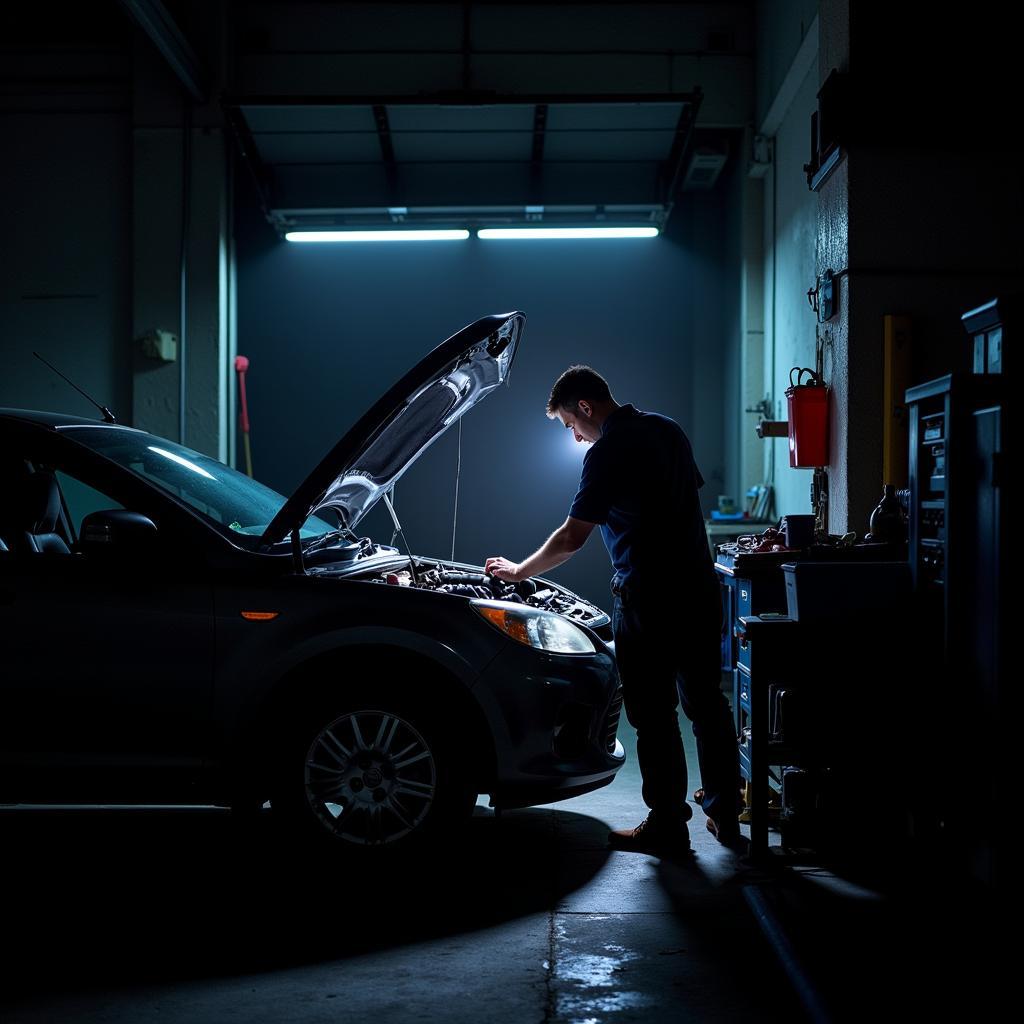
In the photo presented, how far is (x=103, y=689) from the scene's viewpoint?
11.2 feet

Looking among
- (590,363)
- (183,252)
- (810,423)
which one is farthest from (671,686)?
(183,252)

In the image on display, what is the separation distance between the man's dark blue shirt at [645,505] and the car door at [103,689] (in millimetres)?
1438

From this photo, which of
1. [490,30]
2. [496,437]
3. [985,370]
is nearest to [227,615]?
[985,370]

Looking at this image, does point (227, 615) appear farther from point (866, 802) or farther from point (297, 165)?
point (297, 165)

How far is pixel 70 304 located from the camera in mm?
9156

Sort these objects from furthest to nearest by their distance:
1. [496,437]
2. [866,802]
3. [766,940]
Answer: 1. [496,437]
2. [866,802]
3. [766,940]

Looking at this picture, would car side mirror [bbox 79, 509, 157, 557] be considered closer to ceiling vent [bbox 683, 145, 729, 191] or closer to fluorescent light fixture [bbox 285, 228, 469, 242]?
fluorescent light fixture [bbox 285, 228, 469, 242]

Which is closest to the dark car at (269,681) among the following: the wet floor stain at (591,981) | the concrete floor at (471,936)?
the concrete floor at (471,936)

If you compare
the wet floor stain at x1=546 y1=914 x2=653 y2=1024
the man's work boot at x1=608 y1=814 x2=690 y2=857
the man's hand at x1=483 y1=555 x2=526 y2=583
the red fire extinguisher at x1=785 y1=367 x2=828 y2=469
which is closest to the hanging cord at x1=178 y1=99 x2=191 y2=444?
the red fire extinguisher at x1=785 y1=367 x2=828 y2=469

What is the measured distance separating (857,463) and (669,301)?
488cm

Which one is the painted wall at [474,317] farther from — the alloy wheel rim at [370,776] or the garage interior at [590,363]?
the alloy wheel rim at [370,776]

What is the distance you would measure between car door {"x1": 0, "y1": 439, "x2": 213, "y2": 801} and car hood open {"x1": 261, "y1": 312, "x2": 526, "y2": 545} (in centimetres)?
46

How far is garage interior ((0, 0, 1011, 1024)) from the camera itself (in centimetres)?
294

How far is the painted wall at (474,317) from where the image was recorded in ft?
32.4
